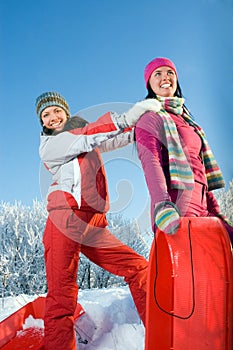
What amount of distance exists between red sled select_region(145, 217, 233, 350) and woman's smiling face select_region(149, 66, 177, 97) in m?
0.43

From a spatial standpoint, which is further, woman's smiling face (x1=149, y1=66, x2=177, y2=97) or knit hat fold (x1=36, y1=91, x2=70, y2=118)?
knit hat fold (x1=36, y1=91, x2=70, y2=118)

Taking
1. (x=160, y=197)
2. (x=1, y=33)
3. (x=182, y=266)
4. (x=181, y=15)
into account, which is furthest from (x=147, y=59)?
(x=182, y=266)

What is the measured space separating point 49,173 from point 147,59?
576 mm

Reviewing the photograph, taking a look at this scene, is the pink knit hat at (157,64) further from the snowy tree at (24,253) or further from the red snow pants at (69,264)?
the snowy tree at (24,253)

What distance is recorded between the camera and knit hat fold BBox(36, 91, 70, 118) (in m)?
1.46

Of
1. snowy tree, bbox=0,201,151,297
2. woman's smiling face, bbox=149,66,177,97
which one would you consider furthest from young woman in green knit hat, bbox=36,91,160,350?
snowy tree, bbox=0,201,151,297

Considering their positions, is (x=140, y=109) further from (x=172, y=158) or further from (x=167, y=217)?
(x=167, y=217)

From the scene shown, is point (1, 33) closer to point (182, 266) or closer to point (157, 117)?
point (157, 117)

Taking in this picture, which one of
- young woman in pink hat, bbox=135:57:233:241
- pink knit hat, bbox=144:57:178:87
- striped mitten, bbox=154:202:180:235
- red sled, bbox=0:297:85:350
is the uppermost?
pink knit hat, bbox=144:57:178:87

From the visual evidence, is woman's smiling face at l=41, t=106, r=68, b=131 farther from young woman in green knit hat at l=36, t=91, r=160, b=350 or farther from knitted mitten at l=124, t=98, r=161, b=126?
knitted mitten at l=124, t=98, r=161, b=126

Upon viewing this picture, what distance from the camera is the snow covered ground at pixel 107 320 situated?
1.46 meters

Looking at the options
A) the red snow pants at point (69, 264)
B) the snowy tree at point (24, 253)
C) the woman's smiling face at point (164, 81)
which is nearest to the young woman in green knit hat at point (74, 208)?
the red snow pants at point (69, 264)

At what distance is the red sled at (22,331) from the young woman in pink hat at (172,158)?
61cm

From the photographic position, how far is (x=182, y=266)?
1114 millimetres
